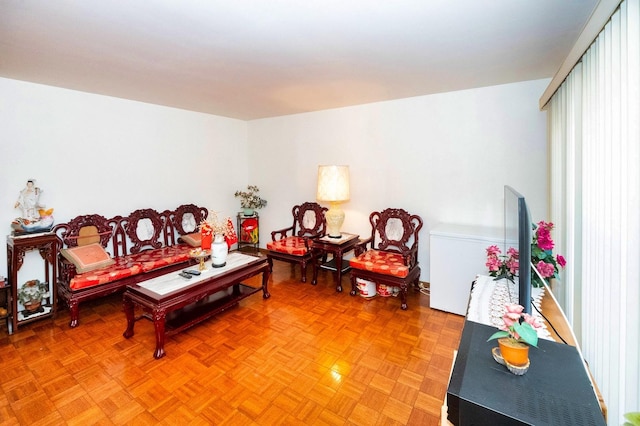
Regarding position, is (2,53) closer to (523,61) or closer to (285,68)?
(285,68)

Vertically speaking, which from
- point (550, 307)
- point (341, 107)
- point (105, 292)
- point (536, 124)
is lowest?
point (105, 292)

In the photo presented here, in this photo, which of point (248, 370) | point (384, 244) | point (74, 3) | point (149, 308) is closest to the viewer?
point (74, 3)

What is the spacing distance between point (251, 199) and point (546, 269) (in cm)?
430

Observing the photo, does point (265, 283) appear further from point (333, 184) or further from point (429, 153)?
point (429, 153)

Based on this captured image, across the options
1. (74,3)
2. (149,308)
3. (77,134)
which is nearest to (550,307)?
(149,308)

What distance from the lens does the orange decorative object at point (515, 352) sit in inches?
38.7

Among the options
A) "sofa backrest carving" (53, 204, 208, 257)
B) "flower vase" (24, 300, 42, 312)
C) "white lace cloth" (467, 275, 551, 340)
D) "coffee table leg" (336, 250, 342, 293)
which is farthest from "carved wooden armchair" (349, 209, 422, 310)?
"flower vase" (24, 300, 42, 312)

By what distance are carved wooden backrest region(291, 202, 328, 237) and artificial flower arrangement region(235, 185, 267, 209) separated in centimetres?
81

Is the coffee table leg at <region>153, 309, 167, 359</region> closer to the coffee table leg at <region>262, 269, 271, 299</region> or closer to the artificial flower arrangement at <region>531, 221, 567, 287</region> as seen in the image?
the coffee table leg at <region>262, 269, 271, 299</region>

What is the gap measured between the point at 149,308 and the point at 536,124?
3975 mm

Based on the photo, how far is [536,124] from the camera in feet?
9.75

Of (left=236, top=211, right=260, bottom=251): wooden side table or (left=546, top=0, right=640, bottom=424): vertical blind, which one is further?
(left=236, top=211, right=260, bottom=251): wooden side table

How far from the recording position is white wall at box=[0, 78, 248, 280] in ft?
9.71

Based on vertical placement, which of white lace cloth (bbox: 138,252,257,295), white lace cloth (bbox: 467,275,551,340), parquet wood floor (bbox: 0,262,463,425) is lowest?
parquet wood floor (bbox: 0,262,463,425)
